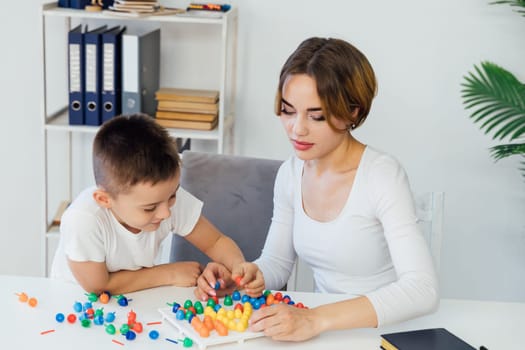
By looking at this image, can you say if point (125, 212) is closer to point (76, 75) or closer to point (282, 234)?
point (282, 234)

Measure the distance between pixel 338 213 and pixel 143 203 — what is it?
1.73 ft

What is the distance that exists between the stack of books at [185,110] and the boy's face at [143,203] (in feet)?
4.19

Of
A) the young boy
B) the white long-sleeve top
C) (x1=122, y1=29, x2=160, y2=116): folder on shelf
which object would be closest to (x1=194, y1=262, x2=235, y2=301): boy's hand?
the young boy

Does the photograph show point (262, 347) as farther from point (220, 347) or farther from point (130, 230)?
point (130, 230)

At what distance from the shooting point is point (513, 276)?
3430mm

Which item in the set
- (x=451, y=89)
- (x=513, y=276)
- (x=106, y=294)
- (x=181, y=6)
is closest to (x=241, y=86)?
(x=181, y=6)

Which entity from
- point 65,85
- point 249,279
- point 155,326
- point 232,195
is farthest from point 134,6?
point 155,326

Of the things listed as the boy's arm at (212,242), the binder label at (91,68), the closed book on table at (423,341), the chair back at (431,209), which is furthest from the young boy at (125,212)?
the binder label at (91,68)

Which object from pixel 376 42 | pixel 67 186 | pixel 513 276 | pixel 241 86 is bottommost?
pixel 513 276

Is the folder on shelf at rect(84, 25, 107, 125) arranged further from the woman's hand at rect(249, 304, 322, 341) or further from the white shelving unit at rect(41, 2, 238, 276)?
the woman's hand at rect(249, 304, 322, 341)

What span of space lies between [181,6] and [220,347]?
80.4 inches

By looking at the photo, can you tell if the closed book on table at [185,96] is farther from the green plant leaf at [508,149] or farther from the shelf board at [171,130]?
the green plant leaf at [508,149]

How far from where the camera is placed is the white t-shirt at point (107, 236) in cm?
177

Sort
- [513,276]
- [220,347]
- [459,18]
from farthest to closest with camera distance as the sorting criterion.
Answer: [513,276] → [459,18] → [220,347]
